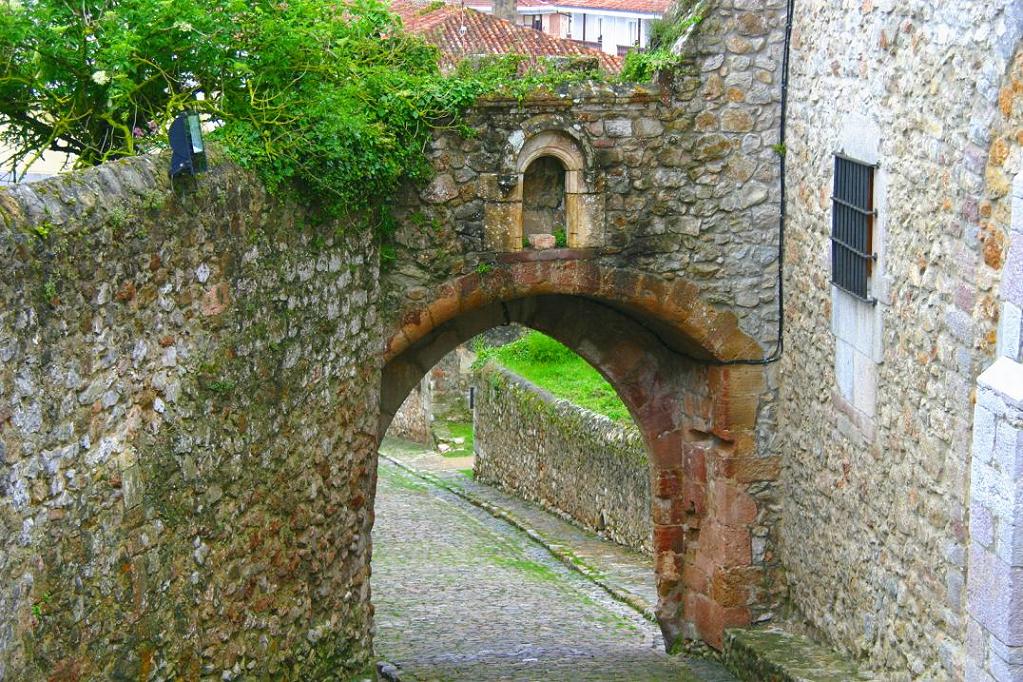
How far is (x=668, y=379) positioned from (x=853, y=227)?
103 inches

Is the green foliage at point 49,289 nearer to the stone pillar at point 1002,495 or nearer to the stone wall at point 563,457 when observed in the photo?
the stone pillar at point 1002,495

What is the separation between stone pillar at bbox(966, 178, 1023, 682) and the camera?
5746 millimetres

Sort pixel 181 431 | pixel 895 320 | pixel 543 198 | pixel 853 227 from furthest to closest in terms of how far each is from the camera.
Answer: pixel 543 198
pixel 853 227
pixel 895 320
pixel 181 431

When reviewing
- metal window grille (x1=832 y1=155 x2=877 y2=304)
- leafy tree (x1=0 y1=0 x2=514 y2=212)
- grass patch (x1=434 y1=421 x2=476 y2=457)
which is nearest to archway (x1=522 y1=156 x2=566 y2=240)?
leafy tree (x1=0 y1=0 x2=514 y2=212)

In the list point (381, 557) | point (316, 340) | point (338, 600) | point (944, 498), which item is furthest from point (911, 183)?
point (381, 557)

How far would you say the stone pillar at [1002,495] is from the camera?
5746 mm

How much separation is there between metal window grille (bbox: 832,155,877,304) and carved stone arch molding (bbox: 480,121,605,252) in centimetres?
152

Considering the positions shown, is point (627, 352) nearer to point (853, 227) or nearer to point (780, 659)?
point (780, 659)

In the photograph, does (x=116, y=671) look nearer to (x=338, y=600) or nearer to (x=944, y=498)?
(x=338, y=600)

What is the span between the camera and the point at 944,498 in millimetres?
6766

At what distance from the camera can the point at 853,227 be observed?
8.02 m

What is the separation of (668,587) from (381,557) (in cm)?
465

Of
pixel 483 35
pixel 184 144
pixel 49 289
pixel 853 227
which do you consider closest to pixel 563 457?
pixel 853 227

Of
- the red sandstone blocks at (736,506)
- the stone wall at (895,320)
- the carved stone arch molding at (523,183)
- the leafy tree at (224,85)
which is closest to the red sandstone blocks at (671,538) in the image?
the red sandstone blocks at (736,506)
